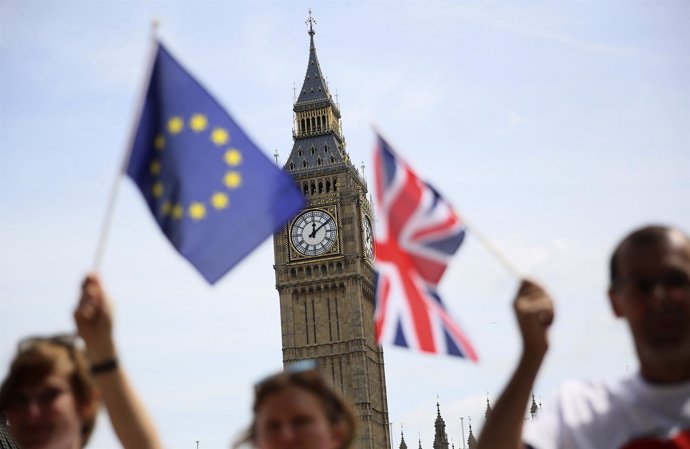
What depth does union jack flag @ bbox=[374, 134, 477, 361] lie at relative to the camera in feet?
14.3

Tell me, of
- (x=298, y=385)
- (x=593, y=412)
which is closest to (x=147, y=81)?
(x=298, y=385)

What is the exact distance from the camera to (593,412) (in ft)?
9.32

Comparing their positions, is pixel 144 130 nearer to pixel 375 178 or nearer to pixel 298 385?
pixel 375 178

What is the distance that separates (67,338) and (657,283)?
5.54 feet

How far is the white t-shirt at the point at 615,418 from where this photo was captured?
2.67 meters

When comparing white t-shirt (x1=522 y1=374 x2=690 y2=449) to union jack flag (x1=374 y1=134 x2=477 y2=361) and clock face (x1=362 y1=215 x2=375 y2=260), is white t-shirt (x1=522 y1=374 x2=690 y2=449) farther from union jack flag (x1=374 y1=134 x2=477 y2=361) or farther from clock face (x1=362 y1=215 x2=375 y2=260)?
clock face (x1=362 y1=215 x2=375 y2=260)

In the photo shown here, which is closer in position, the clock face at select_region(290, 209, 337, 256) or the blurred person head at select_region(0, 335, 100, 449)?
the blurred person head at select_region(0, 335, 100, 449)

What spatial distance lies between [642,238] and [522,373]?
19.1 inches

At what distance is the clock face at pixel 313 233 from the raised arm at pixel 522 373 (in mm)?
54960

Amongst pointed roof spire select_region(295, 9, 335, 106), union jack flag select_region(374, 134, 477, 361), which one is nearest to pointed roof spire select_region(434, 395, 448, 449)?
pointed roof spire select_region(295, 9, 335, 106)

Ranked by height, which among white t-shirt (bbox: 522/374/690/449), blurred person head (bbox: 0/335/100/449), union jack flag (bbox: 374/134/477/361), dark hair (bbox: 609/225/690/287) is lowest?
white t-shirt (bbox: 522/374/690/449)

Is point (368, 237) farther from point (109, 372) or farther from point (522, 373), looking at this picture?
point (522, 373)

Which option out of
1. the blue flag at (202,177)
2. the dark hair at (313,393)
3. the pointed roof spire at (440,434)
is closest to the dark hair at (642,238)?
the dark hair at (313,393)

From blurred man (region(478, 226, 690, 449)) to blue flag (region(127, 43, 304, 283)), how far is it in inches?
64.6
